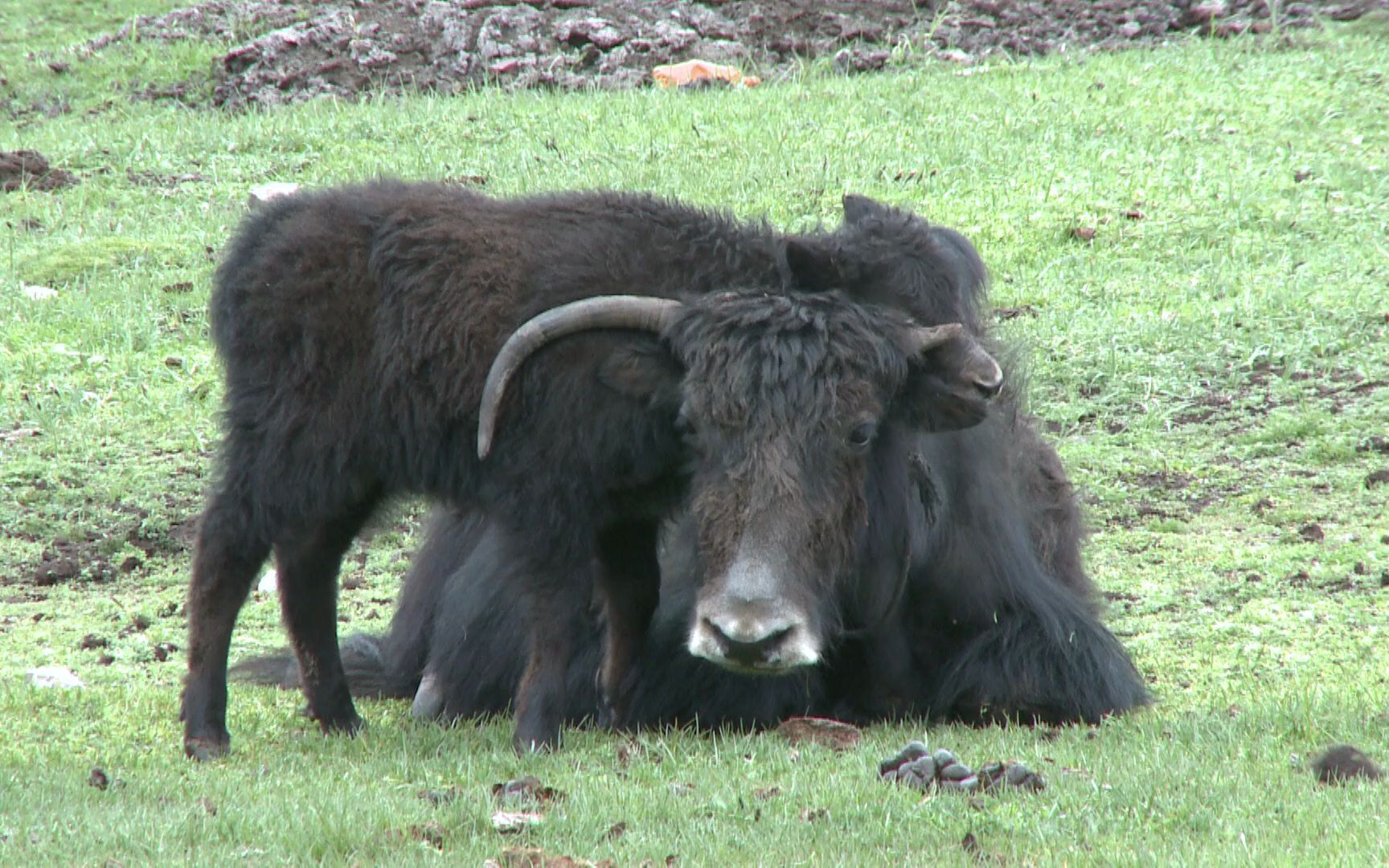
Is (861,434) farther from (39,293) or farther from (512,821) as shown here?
(39,293)

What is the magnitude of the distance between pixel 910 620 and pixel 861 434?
1.17m

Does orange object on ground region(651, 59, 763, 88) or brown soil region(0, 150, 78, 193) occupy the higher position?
orange object on ground region(651, 59, 763, 88)

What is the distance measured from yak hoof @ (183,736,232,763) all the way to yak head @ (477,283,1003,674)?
1168mm

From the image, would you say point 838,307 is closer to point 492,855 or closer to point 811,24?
point 492,855

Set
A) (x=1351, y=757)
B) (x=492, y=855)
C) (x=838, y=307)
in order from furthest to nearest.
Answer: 1. (x=838, y=307)
2. (x=1351, y=757)
3. (x=492, y=855)

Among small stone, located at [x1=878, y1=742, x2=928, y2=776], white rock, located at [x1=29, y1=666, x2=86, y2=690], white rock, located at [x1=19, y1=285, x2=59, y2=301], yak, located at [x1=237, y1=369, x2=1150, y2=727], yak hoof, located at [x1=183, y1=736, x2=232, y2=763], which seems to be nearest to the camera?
small stone, located at [x1=878, y1=742, x2=928, y2=776]

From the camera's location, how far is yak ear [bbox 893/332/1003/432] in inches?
195

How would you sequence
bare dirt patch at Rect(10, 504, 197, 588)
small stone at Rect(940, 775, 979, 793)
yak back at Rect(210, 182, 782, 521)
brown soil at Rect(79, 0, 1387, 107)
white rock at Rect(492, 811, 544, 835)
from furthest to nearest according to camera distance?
brown soil at Rect(79, 0, 1387, 107) → bare dirt patch at Rect(10, 504, 197, 588) → yak back at Rect(210, 182, 782, 521) → small stone at Rect(940, 775, 979, 793) → white rock at Rect(492, 811, 544, 835)

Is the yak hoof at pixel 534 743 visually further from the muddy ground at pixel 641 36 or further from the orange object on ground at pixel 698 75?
the muddy ground at pixel 641 36

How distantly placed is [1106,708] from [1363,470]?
3.51 m

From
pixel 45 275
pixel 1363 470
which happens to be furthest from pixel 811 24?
pixel 1363 470

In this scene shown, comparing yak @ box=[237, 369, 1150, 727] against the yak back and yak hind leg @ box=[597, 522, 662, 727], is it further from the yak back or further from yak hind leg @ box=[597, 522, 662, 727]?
the yak back

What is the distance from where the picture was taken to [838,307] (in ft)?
16.1

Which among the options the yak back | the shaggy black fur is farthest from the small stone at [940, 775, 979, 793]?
the yak back
